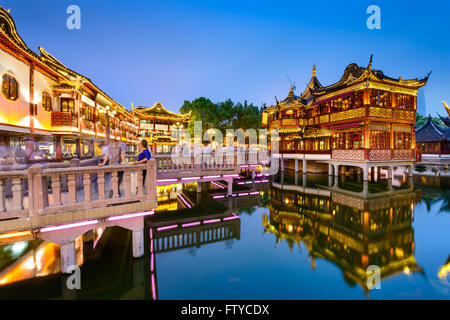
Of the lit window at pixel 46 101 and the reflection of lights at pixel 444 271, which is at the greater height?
the lit window at pixel 46 101

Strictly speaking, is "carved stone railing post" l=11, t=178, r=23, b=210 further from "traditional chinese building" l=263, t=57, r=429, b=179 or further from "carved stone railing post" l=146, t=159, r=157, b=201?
"traditional chinese building" l=263, t=57, r=429, b=179

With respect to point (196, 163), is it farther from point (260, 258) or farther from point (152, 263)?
Answer: point (260, 258)

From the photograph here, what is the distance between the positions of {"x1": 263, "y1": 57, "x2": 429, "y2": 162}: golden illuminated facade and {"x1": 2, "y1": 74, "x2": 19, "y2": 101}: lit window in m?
21.5

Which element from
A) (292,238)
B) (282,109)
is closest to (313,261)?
(292,238)

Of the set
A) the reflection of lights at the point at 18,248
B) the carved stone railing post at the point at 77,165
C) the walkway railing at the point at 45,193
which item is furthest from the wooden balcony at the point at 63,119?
the walkway railing at the point at 45,193

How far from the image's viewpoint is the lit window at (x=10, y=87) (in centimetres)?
1006

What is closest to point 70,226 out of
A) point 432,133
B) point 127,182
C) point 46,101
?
point 127,182

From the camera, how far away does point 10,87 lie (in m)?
10.5

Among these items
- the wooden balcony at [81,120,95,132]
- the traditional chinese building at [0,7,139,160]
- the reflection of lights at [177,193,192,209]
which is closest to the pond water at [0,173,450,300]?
the reflection of lights at [177,193,192,209]

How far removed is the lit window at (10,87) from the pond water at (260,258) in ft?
27.6

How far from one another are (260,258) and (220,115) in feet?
110

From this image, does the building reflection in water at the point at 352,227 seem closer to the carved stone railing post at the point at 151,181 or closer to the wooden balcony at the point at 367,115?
the carved stone railing post at the point at 151,181

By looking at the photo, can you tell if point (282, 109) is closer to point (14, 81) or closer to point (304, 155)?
point (304, 155)
